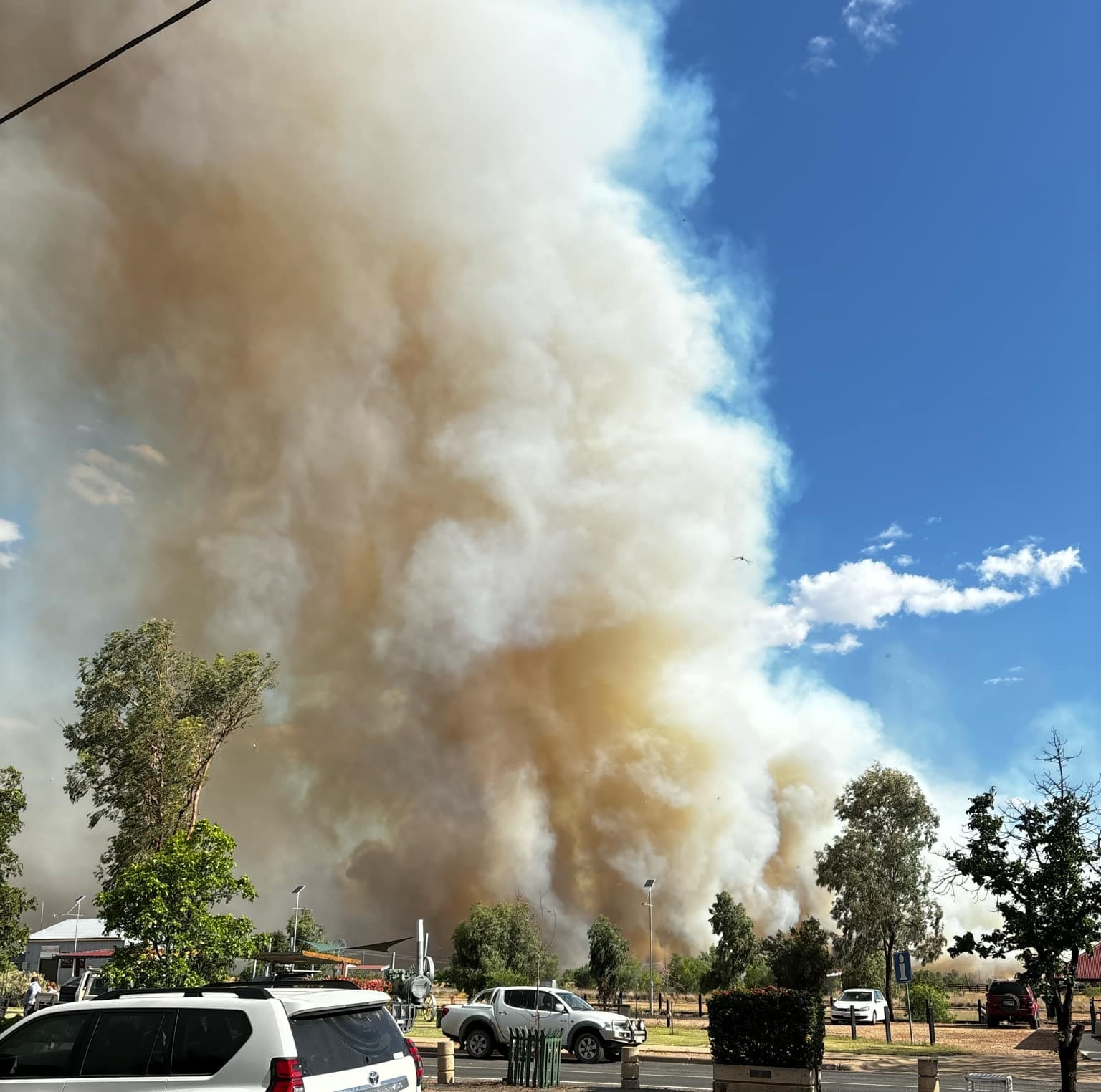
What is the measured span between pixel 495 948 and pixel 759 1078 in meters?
48.3

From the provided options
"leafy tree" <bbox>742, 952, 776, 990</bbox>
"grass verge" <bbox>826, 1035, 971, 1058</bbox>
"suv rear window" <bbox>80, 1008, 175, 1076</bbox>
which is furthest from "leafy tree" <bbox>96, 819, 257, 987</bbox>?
"leafy tree" <bbox>742, 952, 776, 990</bbox>

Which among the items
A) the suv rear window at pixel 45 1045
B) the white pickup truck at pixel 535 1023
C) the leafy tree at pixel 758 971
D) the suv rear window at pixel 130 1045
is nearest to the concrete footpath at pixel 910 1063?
the white pickup truck at pixel 535 1023

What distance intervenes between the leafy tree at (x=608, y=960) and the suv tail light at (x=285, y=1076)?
61.3m

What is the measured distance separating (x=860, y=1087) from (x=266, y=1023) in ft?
58.3

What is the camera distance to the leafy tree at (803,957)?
2032 inches

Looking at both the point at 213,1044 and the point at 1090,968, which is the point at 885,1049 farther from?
the point at 1090,968

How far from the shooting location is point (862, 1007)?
43.5 m

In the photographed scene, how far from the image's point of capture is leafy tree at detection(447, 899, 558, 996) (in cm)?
5956

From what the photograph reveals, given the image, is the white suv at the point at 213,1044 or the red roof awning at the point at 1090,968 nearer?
the white suv at the point at 213,1044

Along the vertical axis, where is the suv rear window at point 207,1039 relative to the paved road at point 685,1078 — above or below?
above

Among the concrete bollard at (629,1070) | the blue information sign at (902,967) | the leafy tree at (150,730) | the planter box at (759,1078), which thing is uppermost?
the leafy tree at (150,730)

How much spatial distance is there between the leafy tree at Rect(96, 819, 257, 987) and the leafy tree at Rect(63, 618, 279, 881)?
25906 millimetres

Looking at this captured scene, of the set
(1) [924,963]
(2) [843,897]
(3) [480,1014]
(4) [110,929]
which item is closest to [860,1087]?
(3) [480,1014]

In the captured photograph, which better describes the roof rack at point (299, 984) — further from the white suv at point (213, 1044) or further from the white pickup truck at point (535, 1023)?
the white pickup truck at point (535, 1023)
